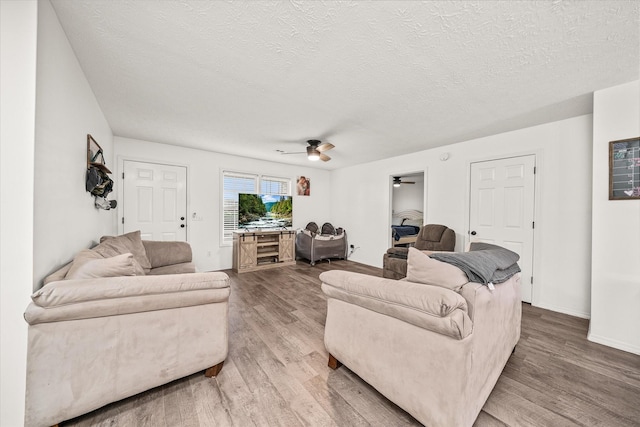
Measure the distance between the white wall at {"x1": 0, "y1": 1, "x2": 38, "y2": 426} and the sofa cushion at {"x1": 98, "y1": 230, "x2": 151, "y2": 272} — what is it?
0.77 metres

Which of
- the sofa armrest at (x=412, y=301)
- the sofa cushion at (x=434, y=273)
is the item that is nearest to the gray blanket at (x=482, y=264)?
the sofa cushion at (x=434, y=273)

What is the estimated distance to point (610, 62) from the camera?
1.80m

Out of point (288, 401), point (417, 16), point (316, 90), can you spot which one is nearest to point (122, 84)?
Result: point (316, 90)

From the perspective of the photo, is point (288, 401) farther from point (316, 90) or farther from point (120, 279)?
point (316, 90)

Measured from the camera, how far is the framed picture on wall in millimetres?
2066

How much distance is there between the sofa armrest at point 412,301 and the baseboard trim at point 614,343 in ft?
7.62

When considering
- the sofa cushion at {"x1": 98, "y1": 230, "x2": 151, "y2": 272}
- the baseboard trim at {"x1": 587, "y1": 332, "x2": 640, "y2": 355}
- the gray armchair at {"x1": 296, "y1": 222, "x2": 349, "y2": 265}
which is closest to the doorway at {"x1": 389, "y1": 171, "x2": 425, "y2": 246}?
the gray armchair at {"x1": 296, "y1": 222, "x2": 349, "y2": 265}

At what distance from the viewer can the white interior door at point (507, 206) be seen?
10.3ft

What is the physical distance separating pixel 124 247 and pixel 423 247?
4029 millimetres

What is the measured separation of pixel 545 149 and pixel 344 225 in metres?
4.00

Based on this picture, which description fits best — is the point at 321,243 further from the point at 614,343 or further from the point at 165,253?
the point at 614,343

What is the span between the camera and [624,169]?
2.11 metres

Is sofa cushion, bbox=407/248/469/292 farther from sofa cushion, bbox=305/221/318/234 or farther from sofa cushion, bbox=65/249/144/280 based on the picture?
sofa cushion, bbox=305/221/318/234

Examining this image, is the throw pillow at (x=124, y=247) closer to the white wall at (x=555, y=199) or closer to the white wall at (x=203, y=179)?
the white wall at (x=203, y=179)
